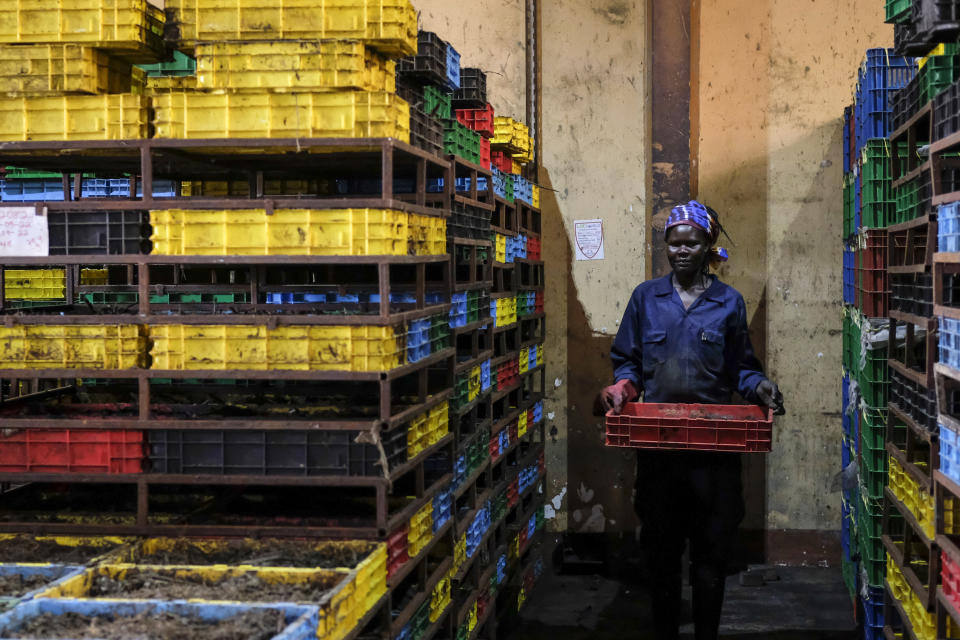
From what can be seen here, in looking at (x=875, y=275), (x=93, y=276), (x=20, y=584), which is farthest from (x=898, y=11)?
(x=93, y=276)

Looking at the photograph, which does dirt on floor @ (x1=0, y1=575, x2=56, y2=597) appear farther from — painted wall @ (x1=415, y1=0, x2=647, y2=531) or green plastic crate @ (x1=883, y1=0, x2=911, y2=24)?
painted wall @ (x1=415, y1=0, x2=647, y2=531)

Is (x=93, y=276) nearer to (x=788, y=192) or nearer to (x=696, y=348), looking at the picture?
(x=696, y=348)

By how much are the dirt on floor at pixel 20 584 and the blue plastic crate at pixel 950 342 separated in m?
3.76

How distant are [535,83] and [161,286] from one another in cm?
454

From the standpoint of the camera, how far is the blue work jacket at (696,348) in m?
6.08

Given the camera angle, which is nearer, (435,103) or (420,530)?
(420,530)

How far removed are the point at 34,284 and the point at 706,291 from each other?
17.9 feet

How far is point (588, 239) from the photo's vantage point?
382 inches

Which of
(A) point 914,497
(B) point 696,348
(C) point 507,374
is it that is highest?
(B) point 696,348

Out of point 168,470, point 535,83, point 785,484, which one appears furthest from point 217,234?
point 785,484

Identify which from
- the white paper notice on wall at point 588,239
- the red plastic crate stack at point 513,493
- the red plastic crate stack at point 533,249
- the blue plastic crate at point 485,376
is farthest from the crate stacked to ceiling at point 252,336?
the white paper notice on wall at point 588,239

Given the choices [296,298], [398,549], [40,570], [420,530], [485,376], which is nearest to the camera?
[40,570]

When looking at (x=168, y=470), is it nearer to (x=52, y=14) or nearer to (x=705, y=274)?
(x=52, y=14)

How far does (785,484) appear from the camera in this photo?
9.39 meters
